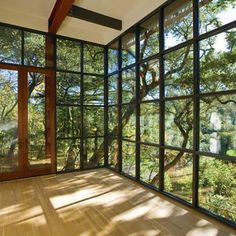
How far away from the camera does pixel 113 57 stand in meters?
5.78

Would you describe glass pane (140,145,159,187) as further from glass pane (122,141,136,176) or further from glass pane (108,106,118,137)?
glass pane (108,106,118,137)

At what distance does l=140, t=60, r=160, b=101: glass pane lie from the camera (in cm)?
425

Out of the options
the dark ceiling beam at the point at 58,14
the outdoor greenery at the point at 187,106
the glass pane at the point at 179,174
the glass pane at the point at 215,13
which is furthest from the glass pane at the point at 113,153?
the glass pane at the point at 215,13

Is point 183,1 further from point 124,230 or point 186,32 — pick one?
point 124,230

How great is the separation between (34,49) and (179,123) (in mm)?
3750

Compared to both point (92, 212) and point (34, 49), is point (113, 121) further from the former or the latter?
point (92, 212)

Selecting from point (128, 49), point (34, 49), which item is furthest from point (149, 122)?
point (34, 49)

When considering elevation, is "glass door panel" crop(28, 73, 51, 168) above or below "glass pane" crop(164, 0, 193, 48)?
below

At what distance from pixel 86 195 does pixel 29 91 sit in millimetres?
2753

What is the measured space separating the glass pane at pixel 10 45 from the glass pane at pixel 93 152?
8.69 ft

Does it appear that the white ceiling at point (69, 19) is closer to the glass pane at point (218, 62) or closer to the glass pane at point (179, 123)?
the glass pane at point (218, 62)

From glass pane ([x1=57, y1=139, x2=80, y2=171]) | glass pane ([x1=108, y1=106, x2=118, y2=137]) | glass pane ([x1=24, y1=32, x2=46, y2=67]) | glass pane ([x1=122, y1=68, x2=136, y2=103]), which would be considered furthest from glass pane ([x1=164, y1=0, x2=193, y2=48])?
glass pane ([x1=57, y1=139, x2=80, y2=171])

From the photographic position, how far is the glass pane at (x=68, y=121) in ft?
17.7

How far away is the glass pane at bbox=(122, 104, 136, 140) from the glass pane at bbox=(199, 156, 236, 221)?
1.95 m
